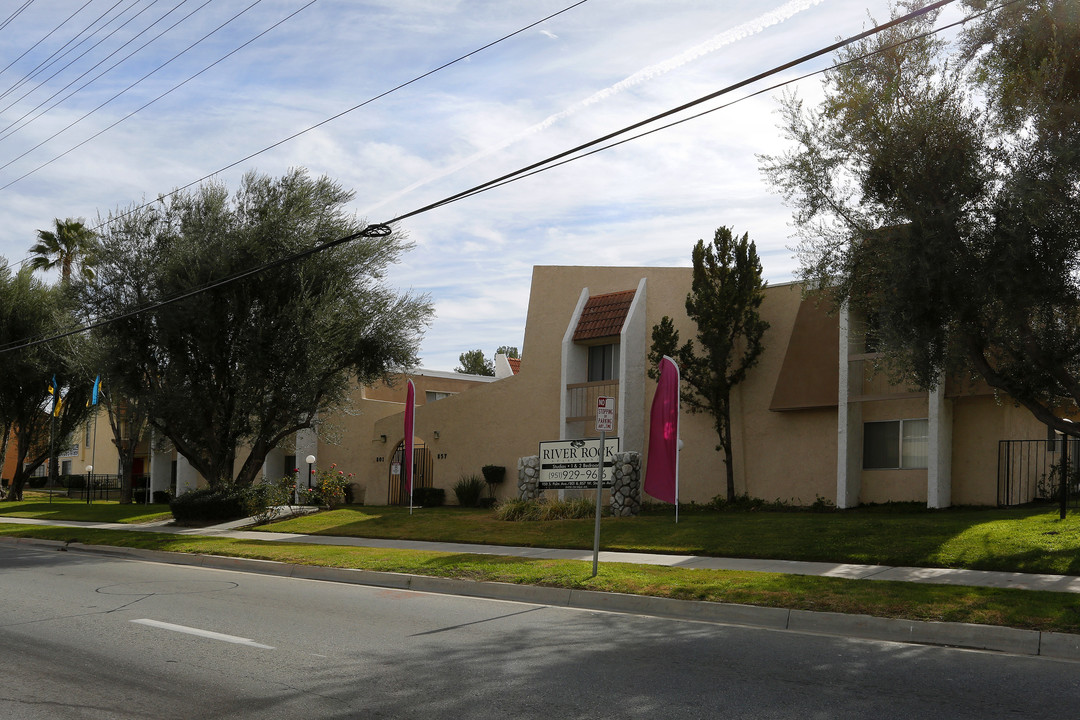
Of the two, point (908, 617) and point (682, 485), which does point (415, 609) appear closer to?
point (908, 617)

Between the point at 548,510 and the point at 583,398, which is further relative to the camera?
the point at 583,398

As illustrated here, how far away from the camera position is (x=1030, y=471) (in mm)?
21188

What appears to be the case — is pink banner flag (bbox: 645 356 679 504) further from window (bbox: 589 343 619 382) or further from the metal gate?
the metal gate

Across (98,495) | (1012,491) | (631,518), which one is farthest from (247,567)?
(98,495)

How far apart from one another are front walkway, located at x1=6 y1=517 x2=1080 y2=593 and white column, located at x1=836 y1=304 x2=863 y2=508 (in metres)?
7.98

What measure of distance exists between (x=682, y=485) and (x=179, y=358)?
13399 millimetres

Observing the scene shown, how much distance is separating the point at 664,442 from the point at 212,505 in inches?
489

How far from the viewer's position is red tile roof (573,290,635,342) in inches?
1055

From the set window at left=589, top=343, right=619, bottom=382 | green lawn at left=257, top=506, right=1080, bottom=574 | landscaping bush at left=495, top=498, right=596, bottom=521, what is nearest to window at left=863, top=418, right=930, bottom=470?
green lawn at left=257, top=506, right=1080, bottom=574

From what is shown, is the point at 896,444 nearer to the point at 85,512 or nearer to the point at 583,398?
the point at 583,398

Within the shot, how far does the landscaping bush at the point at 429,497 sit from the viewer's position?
30.4m

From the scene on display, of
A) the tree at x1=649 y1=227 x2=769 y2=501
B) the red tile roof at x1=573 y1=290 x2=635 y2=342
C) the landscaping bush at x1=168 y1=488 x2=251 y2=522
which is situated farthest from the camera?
the red tile roof at x1=573 y1=290 x2=635 y2=342

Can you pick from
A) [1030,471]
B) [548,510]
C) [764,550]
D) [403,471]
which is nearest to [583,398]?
[548,510]

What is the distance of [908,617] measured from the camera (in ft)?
30.9
